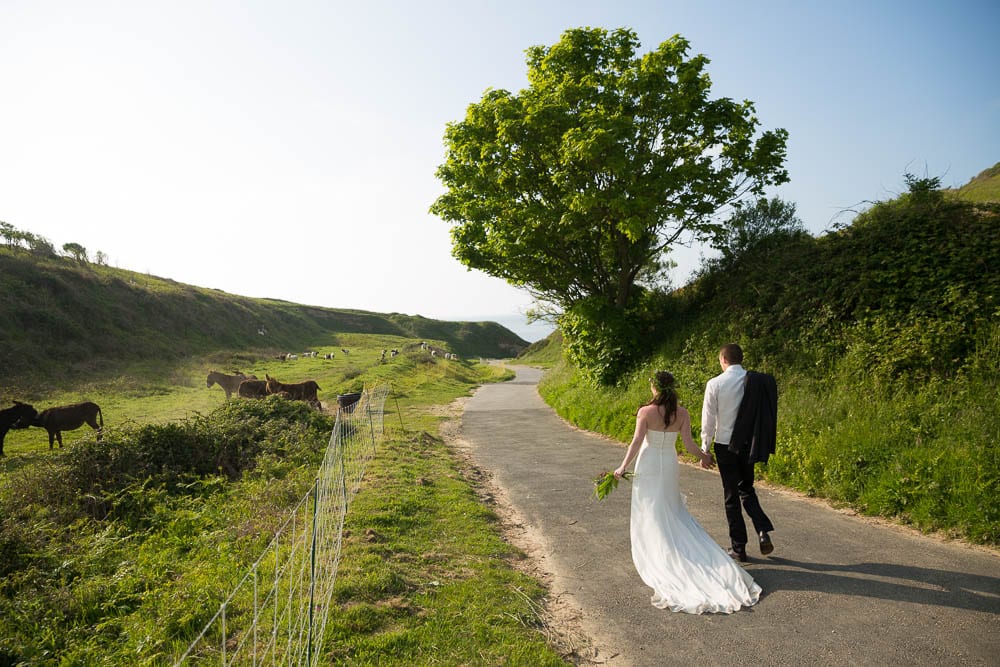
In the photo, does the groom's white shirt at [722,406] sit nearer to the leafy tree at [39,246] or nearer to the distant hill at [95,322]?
the distant hill at [95,322]

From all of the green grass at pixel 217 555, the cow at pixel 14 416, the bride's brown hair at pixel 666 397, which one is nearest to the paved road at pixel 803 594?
the green grass at pixel 217 555

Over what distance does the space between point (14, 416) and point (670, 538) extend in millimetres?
16454

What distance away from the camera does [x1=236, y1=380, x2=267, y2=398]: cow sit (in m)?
18.2

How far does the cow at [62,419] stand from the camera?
13.4 meters

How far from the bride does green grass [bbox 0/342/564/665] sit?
127 cm

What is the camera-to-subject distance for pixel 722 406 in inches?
226

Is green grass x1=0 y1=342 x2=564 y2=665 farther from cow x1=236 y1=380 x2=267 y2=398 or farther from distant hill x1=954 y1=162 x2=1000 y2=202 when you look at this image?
distant hill x1=954 y1=162 x2=1000 y2=202

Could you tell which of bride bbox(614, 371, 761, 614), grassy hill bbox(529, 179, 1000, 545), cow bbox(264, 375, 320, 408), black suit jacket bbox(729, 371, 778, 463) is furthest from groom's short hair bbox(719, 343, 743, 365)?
cow bbox(264, 375, 320, 408)

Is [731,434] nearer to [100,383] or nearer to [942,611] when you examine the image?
[942,611]

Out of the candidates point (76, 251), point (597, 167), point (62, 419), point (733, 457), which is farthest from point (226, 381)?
point (76, 251)

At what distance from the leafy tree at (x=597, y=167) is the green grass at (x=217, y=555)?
7.93 meters

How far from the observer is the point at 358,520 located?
7.05 m

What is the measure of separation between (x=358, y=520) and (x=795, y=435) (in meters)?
7.47

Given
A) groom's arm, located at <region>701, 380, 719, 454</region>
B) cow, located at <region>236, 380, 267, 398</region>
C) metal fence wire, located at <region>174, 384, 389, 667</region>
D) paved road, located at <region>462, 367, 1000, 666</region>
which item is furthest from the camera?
cow, located at <region>236, 380, 267, 398</region>
